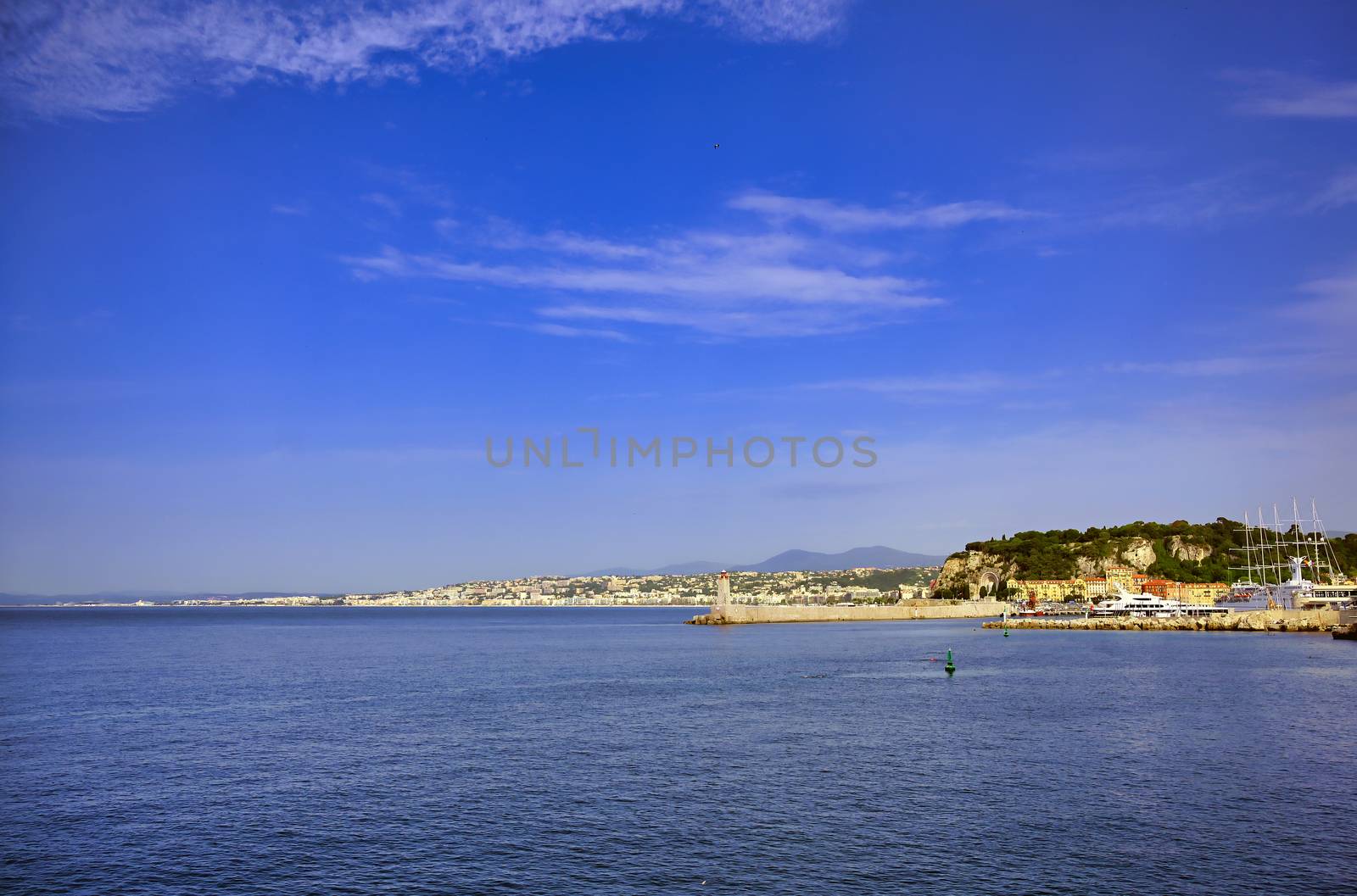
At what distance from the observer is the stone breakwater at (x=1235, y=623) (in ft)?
410

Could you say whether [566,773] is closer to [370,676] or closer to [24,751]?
[24,751]

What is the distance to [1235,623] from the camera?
13150 centimetres

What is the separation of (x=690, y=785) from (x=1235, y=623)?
12476 centimetres

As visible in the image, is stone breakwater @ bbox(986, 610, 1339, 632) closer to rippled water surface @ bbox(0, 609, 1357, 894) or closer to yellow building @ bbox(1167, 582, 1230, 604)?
yellow building @ bbox(1167, 582, 1230, 604)

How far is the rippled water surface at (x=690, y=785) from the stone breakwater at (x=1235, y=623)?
6106 centimetres

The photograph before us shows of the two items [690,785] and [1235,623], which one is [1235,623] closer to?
[1235,623]

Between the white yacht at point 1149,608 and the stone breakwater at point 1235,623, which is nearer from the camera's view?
the stone breakwater at point 1235,623

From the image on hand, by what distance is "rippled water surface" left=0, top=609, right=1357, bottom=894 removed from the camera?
2500 centimetres

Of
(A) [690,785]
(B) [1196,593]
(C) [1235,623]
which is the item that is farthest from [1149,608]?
(A) [690,785]

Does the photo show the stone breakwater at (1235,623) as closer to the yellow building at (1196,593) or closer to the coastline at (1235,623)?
the coastline at (1235,623)

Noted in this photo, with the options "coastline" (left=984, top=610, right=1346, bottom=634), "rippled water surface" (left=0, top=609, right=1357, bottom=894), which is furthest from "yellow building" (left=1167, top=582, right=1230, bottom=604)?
"rippled water surface" (left=0, top=609, right=1357, bottom=894)

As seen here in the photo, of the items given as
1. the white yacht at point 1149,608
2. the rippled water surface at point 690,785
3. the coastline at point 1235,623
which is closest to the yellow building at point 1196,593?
the white yacht at point 1149,608

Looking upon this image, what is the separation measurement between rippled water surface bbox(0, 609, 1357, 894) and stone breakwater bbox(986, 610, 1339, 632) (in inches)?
2404

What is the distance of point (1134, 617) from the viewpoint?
147m
